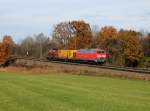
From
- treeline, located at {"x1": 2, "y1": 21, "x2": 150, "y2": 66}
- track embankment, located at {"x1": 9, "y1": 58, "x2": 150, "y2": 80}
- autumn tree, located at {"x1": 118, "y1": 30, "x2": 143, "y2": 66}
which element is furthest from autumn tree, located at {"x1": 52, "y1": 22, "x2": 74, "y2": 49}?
track embankment, located at {"x1": 9, "y1": 58, "x2": 150, "y2": 80}

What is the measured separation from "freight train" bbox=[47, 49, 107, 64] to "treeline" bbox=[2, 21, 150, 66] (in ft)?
53.1

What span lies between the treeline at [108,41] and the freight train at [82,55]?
1617 cm

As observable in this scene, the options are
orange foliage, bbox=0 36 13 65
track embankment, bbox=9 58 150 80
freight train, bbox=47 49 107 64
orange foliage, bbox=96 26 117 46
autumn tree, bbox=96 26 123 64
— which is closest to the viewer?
track embankment, bbox=9 58 150 80

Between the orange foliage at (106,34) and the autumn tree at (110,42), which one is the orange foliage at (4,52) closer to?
the autumn tree at (110,42)

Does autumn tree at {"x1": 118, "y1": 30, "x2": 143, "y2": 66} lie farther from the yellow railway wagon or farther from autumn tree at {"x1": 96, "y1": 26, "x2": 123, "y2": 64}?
the yellow railway wagon

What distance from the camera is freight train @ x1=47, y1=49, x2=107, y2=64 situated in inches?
2569

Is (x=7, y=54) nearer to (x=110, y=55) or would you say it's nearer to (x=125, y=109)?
(x=110, y=55)

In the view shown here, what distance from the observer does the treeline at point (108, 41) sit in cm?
9659

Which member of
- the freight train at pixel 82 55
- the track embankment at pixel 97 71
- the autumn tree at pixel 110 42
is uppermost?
the autumn tree at pixel 110 42

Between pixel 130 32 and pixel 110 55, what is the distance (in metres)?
12.9

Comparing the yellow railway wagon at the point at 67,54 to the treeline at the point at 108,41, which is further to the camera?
the treeline at the point at 108,41

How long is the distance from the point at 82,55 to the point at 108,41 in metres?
38.6

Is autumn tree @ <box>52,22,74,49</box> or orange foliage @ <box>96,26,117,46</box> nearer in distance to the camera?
orange foliage @ <box>96,26,117,46</box>

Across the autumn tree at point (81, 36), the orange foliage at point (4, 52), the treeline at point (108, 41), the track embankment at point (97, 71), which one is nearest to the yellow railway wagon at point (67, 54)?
the track embankment at point (97, 71)
